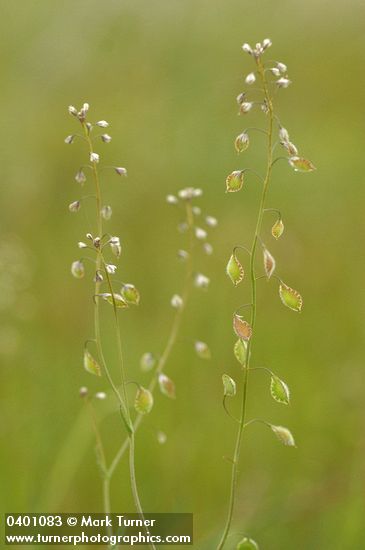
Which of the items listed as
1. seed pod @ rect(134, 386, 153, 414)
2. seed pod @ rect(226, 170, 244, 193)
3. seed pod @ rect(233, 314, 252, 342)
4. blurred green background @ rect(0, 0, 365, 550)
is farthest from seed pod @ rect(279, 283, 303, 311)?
blurred green background @ rect(0, 0, 365, 550)

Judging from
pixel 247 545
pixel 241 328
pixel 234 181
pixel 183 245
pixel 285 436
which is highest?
pixel 183 245

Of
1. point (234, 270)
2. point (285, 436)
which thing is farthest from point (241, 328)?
point (285, 436)

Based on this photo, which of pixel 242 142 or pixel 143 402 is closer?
pixel 242 142

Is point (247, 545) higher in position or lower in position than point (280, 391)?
lower

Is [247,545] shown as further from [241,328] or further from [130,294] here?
[130,294]

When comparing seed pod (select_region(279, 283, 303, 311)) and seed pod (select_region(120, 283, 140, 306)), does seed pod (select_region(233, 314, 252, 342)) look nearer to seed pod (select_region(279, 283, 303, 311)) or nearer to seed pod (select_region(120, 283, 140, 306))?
seed pod (select_region(279, 283, 303, 311))

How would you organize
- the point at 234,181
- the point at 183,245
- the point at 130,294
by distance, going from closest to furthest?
1. the point at 234,181
2. the point at 130,294
3. the point at 183,245

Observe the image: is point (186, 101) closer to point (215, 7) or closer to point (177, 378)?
point (215, 7)

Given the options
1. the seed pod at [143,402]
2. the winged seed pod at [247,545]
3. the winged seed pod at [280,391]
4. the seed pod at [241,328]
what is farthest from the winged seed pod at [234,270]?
the winged seed pod at [247,545]
